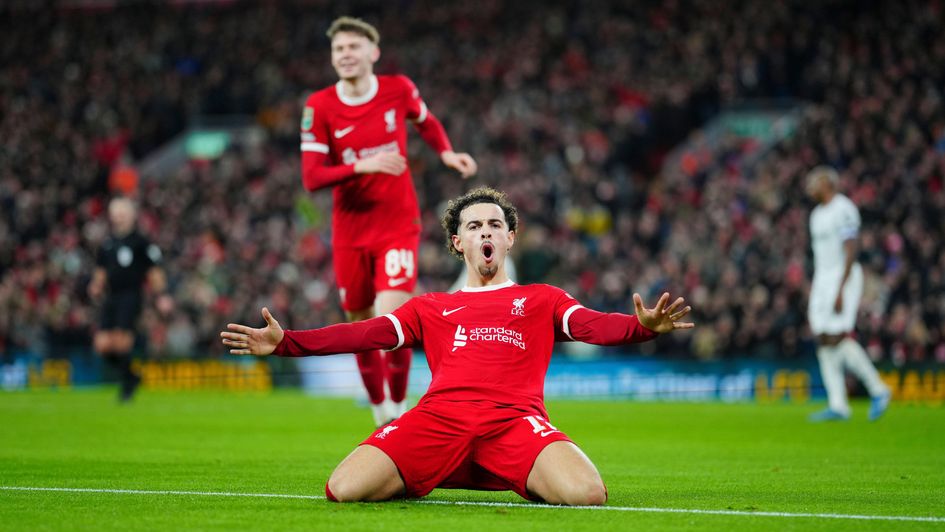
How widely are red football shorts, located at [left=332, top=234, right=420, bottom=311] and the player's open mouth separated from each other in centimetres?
341

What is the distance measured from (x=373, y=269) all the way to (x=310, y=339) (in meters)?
3.95

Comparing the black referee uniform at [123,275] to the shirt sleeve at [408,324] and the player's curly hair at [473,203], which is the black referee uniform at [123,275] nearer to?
the player's curly hair at [473,203]

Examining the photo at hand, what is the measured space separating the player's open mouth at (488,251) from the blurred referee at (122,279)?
1127 centimetres

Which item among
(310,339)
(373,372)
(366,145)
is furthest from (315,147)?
(310,339)

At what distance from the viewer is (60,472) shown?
8453mm

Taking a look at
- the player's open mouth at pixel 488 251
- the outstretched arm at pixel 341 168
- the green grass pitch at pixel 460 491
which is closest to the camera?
the green grass pitch at pixel 460 491

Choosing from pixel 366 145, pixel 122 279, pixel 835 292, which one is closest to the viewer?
pixel 366 145

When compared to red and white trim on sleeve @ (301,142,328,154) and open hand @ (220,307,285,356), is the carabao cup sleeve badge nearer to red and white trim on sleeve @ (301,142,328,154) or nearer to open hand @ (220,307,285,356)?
red and white trim on sleeve @ (301,142,328,154)

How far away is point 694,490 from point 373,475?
2.03 metres

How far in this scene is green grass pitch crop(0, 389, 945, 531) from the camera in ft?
19.4

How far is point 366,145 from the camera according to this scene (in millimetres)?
10258

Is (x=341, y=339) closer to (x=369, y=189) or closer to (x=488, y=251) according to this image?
(x=488, y=251)

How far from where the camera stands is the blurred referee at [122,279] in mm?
17375

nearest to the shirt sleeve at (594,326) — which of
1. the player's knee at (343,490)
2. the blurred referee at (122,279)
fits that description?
the player's knee at (343,490)
